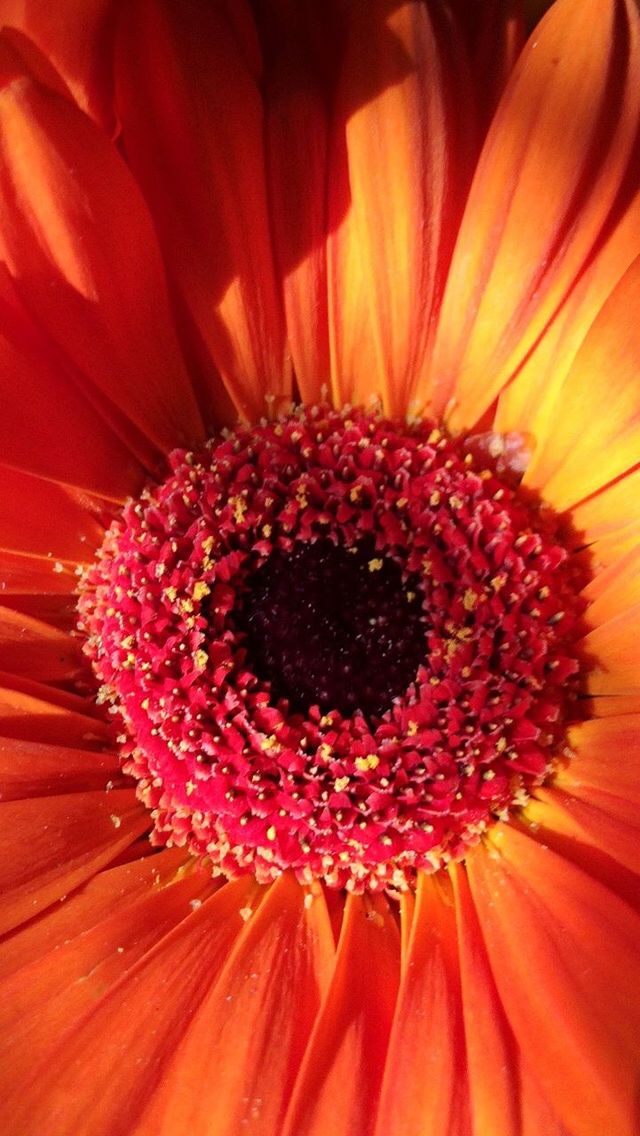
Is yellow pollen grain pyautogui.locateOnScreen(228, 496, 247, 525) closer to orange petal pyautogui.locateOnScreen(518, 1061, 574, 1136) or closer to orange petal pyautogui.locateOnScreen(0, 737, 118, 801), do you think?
orange petal pyautogui.locateOnScreen(0, 737, 118, 801)

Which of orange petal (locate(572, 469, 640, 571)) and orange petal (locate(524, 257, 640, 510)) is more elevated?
orange petal (locate(524, 257, 640, 510))

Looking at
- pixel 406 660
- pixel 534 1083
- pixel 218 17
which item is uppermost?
pixel 218 17

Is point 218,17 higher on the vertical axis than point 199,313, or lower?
higher

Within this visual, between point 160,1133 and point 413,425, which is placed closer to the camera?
point 160,1133

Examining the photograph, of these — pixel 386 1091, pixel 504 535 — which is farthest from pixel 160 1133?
pixel 504 535

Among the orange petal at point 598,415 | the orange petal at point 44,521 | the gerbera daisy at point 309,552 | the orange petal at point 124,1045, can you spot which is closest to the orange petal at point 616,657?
the gerbera daisy at point 309,552

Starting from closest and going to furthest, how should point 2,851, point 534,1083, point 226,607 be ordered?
point 534,1083, point 2,851, point 226,607

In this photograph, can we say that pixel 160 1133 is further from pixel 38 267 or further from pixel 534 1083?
pixel 38 267

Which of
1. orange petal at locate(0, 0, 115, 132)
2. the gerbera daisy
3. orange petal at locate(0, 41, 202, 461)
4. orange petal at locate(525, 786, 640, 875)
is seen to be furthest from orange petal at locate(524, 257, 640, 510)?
orange petal at locate(0, 0, 115, 132)
